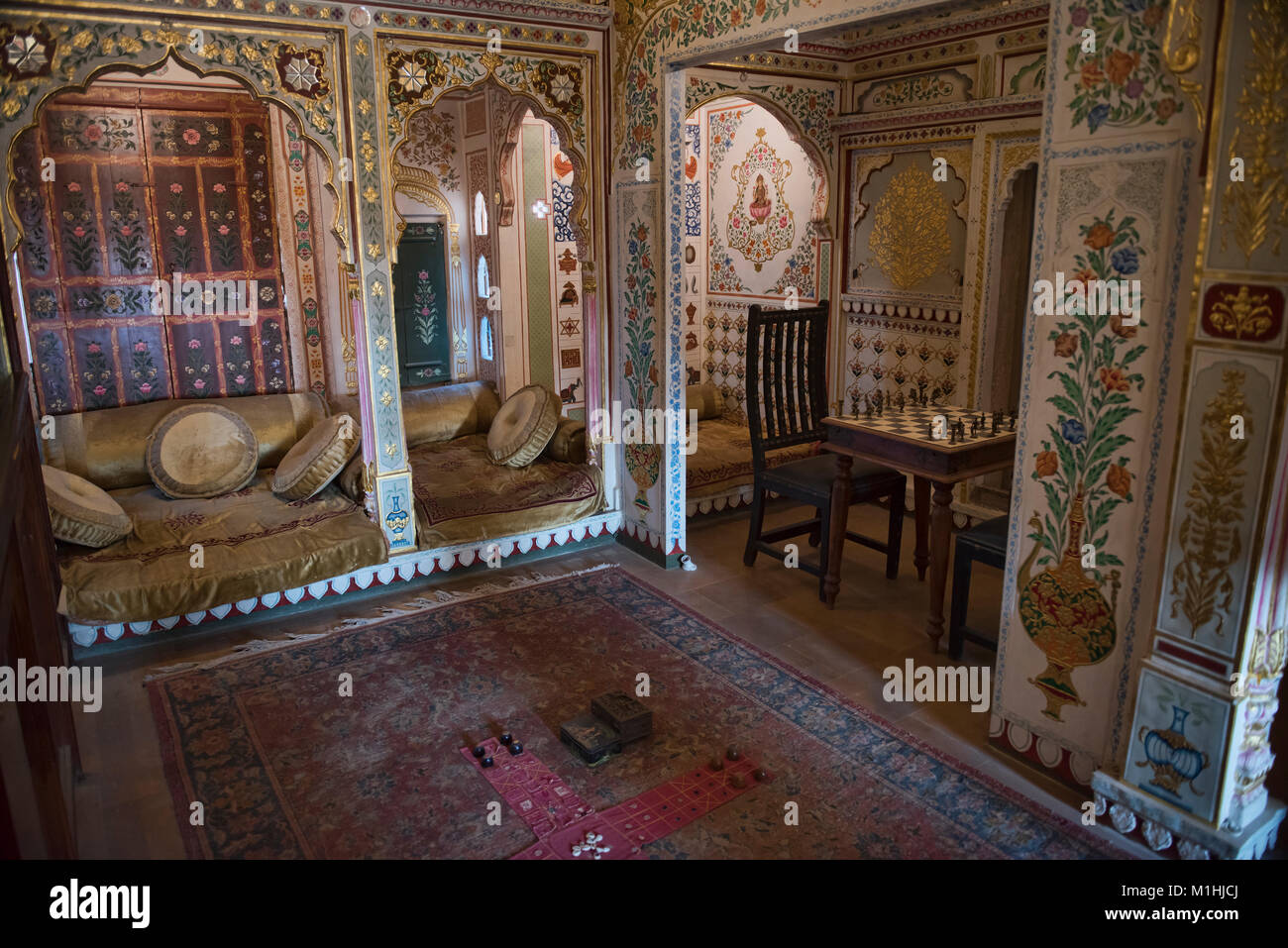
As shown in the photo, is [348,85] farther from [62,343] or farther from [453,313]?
[453,313]

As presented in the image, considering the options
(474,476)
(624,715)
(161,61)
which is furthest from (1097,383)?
(161,61)

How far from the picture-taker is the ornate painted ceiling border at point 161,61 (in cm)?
368

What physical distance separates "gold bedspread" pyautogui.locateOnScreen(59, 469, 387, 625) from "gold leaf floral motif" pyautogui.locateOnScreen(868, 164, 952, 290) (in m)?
3.69

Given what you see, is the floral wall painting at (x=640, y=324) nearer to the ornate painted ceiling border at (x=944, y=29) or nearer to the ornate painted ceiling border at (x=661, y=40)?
the ornate painted ceiling border at (x=661, y=40)

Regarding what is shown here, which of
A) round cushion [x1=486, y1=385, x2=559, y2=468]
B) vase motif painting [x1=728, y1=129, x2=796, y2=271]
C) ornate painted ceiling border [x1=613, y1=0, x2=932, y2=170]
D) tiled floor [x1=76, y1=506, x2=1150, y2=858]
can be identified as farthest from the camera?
vase motif painting [x1=728, y1=129, x2=796, y2=271]

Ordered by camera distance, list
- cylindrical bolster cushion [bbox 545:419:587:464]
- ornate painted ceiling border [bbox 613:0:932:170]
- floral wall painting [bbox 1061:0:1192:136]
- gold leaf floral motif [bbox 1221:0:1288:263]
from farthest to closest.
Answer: cylindrical bolster cushion [bbox 545:419:587:464] < ornate painted ceiling border [bbox 613:0:932:170] < floral wall painting [bbox 1061:0:1192:136] < gold leaf floral motif [bbox 1221:0:1288:263]

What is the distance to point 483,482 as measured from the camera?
210 inches

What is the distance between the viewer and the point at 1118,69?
2.57 meters

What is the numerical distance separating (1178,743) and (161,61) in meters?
4.64

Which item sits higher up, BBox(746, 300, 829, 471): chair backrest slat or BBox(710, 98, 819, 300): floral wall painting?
BBox(710, 98, 819, 300): floral wall painting

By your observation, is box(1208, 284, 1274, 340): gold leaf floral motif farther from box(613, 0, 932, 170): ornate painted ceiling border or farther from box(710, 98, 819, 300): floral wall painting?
box(710, 98, 819, 300): floral wall painting

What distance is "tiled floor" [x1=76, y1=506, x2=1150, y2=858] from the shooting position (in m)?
3.04

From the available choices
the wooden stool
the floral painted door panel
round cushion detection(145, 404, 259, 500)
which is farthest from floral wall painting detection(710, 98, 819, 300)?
round cushion detection(145, 404, 259, 500)
